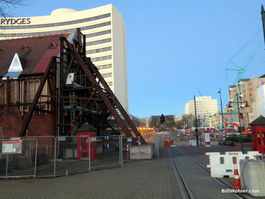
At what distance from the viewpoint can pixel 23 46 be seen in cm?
2920

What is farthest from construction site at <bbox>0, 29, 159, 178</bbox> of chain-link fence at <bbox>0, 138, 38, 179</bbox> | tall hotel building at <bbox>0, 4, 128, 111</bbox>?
tall hotel building at <bbox>0, 4, 128, 111</bbox>

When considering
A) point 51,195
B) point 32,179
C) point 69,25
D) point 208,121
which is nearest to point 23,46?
point 32,179

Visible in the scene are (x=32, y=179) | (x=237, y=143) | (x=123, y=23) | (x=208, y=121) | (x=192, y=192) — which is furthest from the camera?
(x=208, y=121)

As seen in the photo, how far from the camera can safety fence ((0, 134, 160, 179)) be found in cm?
1264

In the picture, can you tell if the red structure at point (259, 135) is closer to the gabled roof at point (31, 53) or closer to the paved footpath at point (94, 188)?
the paved footpath at point (94, 188)

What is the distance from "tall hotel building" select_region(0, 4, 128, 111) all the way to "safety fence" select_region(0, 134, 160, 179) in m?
60.1

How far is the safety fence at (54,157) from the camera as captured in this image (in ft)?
41.5

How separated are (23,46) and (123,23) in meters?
74.8

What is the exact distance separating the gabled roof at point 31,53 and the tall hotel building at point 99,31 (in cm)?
5328

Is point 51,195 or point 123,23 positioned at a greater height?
point 123,23

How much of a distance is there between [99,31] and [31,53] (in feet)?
206

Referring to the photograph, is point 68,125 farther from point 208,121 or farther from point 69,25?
point 208,121

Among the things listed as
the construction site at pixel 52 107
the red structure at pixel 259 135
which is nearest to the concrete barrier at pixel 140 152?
the construction site at pixel 52 107

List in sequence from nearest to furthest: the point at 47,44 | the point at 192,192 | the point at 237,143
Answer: the point at 192,192 → the point at 47,44 → the point at 237,143
